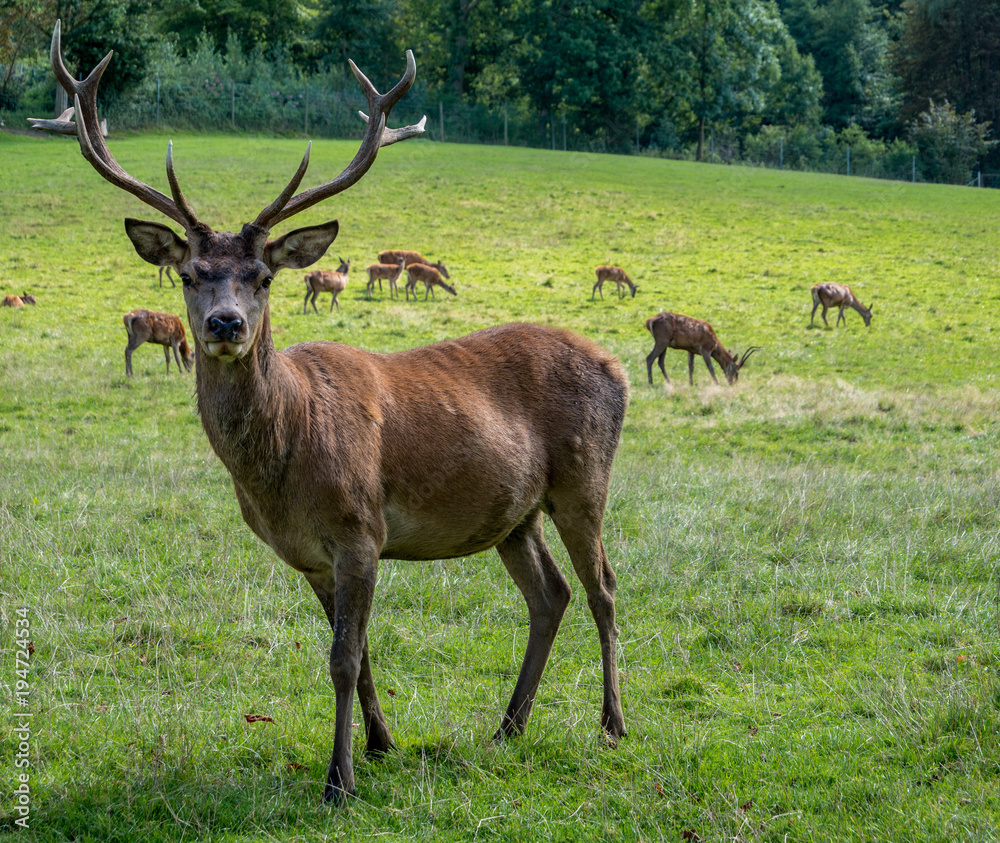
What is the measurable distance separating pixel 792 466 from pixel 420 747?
7.56 metres

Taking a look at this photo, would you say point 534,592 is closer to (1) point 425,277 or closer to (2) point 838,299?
(2) point 838,299

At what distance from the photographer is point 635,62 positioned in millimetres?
54281

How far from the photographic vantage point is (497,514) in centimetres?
445

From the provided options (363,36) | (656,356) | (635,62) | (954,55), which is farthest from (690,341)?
(954,55)

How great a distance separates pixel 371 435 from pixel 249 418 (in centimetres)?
53

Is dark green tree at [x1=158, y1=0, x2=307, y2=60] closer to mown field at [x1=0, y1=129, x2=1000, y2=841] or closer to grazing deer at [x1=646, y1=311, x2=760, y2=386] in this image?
grazing deer at [x1=646, y1=311, x2=760, y2=386]

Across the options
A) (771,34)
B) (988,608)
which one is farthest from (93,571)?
(771,34)

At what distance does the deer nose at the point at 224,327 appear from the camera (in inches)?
144

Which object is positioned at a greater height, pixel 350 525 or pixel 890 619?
pixel 350 525

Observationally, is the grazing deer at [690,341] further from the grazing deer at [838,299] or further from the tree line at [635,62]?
the tree line at [635,62]

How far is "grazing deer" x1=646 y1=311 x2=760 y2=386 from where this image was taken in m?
17.3

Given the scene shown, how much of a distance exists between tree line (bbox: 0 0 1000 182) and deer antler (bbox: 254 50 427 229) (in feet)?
163

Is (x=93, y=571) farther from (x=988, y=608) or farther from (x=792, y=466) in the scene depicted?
(x=792, y=466)

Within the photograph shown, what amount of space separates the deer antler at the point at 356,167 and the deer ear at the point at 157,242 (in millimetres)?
350
